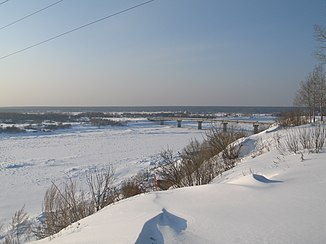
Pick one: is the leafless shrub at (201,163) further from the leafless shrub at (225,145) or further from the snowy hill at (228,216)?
the snowy hill at (228,216)

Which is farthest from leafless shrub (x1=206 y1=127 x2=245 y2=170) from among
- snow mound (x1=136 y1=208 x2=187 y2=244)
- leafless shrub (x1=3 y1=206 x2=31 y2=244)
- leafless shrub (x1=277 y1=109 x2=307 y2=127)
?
snow mound (x1=136 y1=208 x2=187 y2=244)

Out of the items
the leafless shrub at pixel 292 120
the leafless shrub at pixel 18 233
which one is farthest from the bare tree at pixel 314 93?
the leafless shrub at pixel 18 233

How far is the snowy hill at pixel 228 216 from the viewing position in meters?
3.53

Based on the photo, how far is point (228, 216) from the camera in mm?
4160

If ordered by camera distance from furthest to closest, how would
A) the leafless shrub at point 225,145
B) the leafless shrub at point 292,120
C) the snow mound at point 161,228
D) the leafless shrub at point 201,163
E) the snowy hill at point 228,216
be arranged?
the leafless shrub at point 292,120 < the leafless shrub at point 225,145 < the leafless shrub at point 201,163 < the snow mound at point 161,228 < the snowy hill at point 228,216

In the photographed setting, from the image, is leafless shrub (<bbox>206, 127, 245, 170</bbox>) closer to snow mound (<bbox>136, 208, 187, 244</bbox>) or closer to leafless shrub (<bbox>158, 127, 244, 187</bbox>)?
leafless shrub (<bbox>158, 127, 244, 187</bbox>)

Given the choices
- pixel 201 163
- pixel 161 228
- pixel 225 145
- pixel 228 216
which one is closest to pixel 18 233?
pixel 201 163

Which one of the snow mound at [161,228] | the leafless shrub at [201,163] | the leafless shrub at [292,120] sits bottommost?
the leafless shrub at [201,163]

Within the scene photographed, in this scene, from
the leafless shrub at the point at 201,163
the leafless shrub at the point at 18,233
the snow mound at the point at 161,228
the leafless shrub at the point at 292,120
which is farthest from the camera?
the leafless shrub at the point at 292,120

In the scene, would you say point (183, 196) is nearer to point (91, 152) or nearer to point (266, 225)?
point (266, 225)

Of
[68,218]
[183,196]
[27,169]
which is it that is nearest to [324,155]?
[183,196]

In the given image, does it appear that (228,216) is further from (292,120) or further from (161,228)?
(292,120)

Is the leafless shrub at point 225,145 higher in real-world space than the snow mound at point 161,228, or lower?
lower

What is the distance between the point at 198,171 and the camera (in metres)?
10.6
